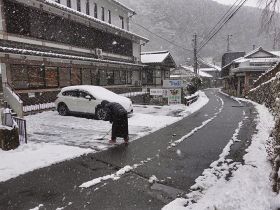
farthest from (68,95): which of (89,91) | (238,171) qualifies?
(238,171)

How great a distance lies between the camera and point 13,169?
7.13 meters

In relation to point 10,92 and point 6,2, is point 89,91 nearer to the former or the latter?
point 10,92

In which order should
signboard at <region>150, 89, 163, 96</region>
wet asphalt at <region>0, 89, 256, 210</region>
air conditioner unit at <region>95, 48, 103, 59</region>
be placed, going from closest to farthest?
wet asphalt at <region>0, 89, 256, 210</region>
signboard at <region>150, 89, 163, 96</region>
air conditioner unit at <region>95, 48, 103, 59</region>

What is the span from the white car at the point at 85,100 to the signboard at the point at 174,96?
297 inches

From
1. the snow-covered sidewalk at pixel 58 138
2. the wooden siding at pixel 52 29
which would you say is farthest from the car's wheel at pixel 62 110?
the wooden siding at pixel 52 29

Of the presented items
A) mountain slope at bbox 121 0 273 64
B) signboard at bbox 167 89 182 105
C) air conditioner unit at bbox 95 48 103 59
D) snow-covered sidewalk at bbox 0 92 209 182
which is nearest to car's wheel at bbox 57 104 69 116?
snow-covered sidewalk at bbox 0 92 209 182

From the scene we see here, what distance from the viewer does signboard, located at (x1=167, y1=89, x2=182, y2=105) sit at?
23250 mm

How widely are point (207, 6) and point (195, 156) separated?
159337 mm

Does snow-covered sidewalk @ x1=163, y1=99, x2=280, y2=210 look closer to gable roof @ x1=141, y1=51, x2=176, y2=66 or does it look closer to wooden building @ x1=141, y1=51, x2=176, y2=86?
wooden building @ x1=141, y1=51, x2=176, y2=86

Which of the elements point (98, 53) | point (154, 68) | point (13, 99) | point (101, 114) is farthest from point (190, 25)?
point (13, 99)

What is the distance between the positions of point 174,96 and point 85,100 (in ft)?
32.4

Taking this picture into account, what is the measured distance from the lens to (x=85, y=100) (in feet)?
50.9

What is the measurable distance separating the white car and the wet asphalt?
5.31 m

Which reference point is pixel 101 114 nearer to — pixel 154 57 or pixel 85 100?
pixel 85 100
